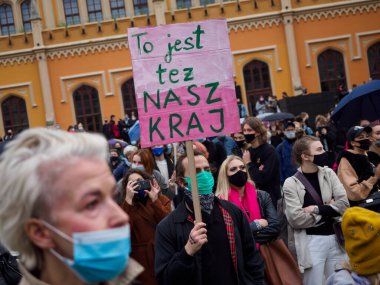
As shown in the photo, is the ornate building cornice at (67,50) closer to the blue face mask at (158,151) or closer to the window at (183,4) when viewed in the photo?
the window at (183,4)

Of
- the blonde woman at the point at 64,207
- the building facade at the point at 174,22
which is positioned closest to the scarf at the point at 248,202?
the blonde woman at the point at 64,207

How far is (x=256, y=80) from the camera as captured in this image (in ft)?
94.4

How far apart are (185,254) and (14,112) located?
27.7m

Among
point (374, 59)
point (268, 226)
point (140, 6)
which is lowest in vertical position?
point (268, 226)

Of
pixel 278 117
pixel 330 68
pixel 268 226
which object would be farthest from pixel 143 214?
pixel 330 68

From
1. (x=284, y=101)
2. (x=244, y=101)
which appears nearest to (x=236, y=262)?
(x=284, y=101)

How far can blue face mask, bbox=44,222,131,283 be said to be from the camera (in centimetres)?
162

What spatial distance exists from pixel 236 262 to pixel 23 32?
2748 centimetres

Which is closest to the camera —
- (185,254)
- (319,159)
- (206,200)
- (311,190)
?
(185,254)

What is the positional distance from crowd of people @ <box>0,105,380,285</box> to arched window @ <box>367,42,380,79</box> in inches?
863

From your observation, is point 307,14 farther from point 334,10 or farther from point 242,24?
point 242,24

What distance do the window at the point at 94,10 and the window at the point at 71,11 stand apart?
0.58 m

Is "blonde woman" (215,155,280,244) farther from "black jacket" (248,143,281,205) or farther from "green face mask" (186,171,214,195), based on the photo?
"black jacket" (248,143,281,205)

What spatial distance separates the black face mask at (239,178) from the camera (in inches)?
186
